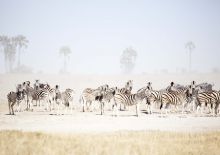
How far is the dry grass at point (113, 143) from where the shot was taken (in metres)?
18.4

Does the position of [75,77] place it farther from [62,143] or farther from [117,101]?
[62,143]

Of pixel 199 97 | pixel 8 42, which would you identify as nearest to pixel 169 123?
pixel 199 97

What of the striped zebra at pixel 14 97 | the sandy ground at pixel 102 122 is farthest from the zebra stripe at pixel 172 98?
the striped zebra at pixel 14 97

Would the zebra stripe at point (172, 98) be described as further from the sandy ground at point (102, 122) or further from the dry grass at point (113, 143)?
the dry grass at point (113, 143)

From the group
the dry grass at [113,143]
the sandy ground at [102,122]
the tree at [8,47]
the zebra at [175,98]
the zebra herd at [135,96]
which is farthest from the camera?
the tree at [8,47]

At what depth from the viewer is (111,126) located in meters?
27.7

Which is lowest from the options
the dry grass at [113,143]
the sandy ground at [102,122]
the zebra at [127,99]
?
the dry grass at [113,143]

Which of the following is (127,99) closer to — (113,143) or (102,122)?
(102,122)

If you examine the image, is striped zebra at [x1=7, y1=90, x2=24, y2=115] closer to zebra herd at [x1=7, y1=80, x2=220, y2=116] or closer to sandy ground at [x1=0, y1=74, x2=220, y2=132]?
zebra herd at [x1=7, y1=80, x2=220, y2=116]

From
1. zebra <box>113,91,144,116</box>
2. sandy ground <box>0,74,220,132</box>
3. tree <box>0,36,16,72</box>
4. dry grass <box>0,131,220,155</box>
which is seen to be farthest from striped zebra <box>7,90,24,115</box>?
tree <box>0,36,16,72</box>

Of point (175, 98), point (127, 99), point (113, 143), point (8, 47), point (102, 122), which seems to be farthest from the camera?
point (8, 47)

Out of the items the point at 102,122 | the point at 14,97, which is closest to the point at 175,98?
the point at 102,122

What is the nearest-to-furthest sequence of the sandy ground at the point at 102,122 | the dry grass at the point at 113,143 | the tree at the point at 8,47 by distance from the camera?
1. the dry grass at the point at 113,143
2. the sandy ground at the point at 102,122
3. the tree at the point at 8,47

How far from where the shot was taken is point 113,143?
20.1 m
